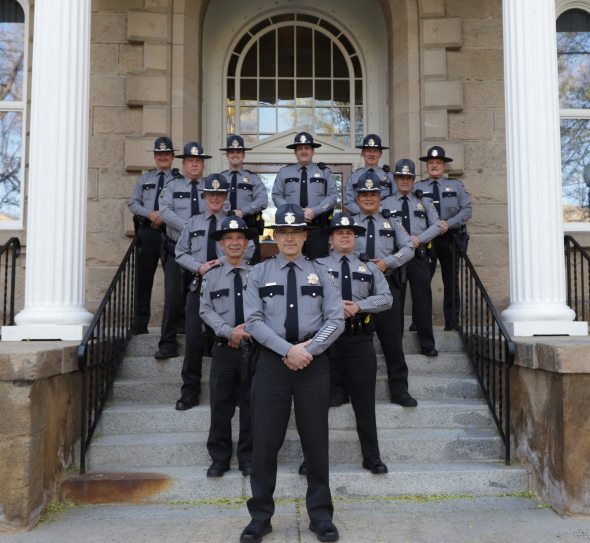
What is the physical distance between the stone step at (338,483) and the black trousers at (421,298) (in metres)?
1.61

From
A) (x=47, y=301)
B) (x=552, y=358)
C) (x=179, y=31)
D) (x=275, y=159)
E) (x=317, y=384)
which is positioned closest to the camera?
(x=317, y=384)

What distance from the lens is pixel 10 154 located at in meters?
8.79

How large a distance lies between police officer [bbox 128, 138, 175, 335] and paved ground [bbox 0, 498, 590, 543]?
259cm

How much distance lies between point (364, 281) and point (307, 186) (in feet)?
7.17

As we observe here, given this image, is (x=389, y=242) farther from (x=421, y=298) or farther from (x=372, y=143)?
(x=372, y=143)

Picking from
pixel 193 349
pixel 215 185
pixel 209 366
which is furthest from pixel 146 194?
pixel 193 349

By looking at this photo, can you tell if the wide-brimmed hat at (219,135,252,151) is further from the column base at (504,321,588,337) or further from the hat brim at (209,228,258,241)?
the column base at (504,321,588,337)

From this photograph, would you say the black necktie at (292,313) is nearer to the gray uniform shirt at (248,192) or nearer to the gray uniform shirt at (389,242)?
the gray uniform shirt at (389,242)

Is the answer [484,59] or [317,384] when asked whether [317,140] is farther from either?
[317,384]

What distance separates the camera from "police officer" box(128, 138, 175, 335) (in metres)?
7.03

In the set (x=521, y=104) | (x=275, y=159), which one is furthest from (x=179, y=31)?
(x=521, y=104)

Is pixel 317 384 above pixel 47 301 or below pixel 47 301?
below

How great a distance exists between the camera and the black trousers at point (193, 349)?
223 inches

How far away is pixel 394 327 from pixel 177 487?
2.31 metres
